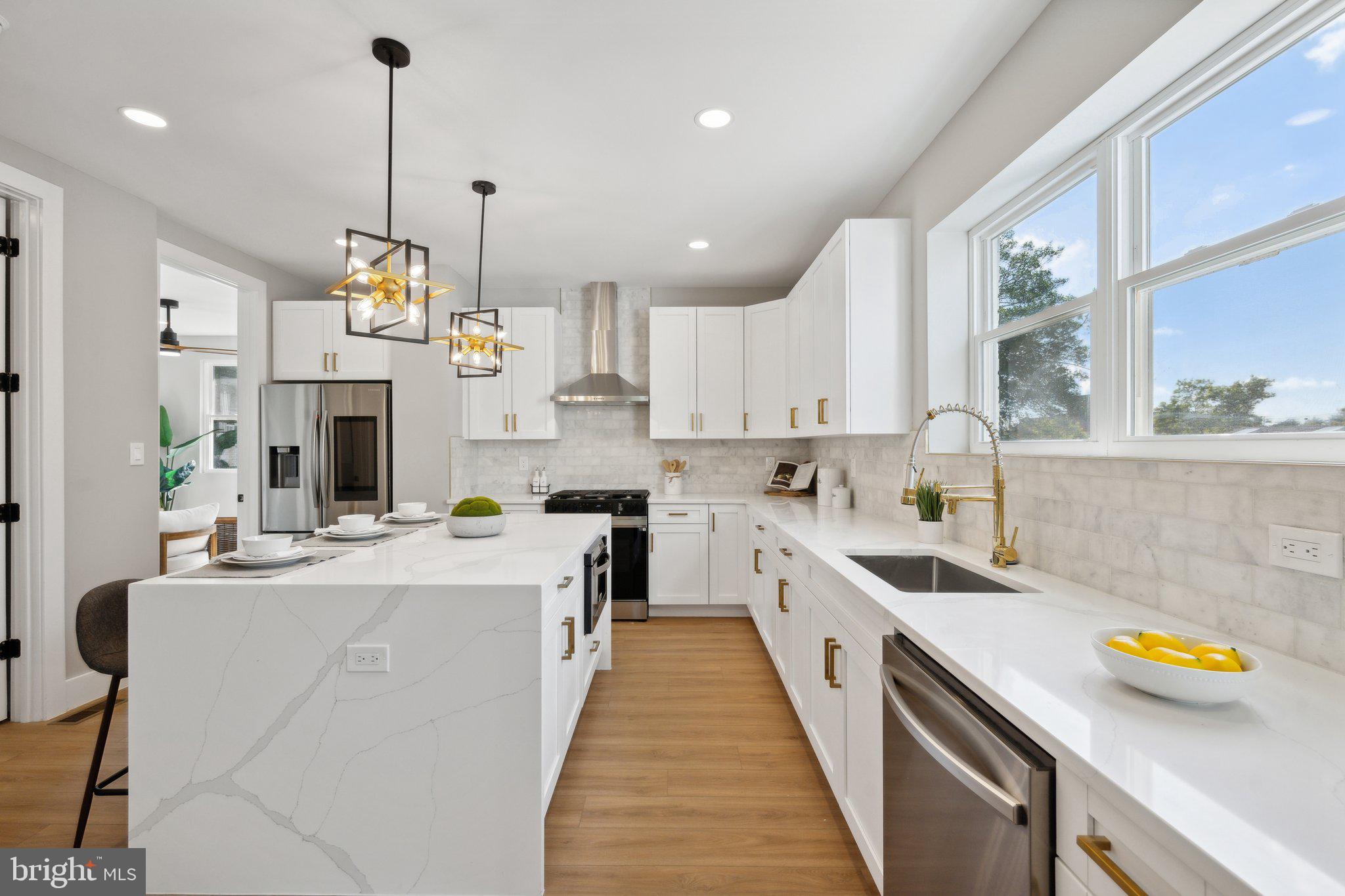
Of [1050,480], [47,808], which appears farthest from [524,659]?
[47,808]

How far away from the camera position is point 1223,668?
2.85 feet

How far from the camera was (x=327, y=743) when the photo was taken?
1.57 meters

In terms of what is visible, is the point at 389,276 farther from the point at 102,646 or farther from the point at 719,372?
the point at 719,372

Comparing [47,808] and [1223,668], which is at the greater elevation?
[1223,668]

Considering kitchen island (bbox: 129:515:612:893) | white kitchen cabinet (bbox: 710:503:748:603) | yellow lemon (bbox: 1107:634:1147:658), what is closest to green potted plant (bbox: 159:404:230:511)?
white kitchen cabinet (bbox: 710:503:748:603)

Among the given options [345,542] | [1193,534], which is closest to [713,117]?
[1193,534]

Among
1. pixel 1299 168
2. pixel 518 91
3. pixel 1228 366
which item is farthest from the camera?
pixel 518 91

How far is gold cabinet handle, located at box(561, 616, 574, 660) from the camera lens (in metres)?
2.08

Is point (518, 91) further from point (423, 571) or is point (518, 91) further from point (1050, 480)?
point (1050, 480)

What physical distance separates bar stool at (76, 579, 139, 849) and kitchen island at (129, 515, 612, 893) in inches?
12.5

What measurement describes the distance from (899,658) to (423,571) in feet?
4.33

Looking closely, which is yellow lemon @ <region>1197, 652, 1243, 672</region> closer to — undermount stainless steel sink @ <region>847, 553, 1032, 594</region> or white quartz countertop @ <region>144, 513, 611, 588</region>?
undermount stainless steel sink @ <region>847, 553, 1032, 594</region>

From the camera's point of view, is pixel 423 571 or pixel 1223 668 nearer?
pixel 1223 668

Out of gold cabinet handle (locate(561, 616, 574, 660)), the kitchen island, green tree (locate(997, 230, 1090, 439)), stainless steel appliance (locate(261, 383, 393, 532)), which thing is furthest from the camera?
stainless steel appliance (locate(261, 383, 393, 532))
